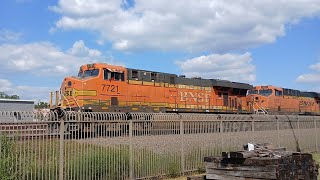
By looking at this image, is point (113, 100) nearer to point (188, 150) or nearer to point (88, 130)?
point (188, 150)

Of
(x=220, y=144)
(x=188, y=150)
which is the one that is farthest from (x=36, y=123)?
(x=220, y=144)

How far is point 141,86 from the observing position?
2214 cm

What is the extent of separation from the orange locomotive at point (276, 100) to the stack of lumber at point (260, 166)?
2528 centimetres

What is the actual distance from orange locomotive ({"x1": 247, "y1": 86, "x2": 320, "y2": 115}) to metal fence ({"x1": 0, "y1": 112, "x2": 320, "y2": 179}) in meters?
19.9

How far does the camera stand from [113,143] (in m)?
8.93

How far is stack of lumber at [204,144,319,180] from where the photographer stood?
20.7 ft

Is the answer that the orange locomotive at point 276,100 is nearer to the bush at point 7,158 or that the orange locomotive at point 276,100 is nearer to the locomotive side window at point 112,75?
the locomotive side window at point 112,75

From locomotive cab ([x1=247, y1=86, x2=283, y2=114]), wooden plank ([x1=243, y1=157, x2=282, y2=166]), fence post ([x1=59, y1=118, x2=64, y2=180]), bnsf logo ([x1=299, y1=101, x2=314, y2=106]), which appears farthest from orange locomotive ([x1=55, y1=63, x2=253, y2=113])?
bnsf logo ([x1=299, y1=101, x2=314, y2=106])

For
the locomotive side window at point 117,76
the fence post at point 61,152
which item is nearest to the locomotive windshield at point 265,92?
the locomotive side window at point 117,76

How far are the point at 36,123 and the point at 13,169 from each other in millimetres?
966

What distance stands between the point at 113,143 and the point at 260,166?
3885 millimetres

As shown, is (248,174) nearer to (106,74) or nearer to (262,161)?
(262,161)

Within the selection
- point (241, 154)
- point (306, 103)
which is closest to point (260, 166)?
point (241, 154)

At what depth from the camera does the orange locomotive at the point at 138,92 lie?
1955 centimetres
